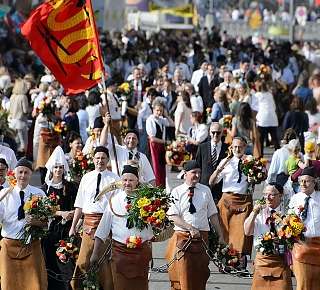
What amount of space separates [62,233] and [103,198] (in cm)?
86

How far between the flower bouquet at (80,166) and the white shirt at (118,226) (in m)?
2.59

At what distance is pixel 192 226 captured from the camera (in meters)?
12.7

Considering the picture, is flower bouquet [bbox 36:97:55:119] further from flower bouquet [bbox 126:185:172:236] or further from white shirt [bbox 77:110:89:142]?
flower bouquet [bbox 126:185:172:236]

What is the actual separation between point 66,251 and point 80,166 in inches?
81.2

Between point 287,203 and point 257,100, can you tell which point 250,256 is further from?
point 257,100

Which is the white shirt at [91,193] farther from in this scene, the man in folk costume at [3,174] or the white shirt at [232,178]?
the white shirt at [232,178]

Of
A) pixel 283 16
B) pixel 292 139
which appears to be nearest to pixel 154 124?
pixel 292 139

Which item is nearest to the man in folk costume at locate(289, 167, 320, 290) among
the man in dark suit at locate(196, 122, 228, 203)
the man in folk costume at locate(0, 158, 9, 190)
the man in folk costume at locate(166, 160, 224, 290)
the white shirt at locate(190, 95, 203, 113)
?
the man in folk costume at locate(166, 160, 224, 290)

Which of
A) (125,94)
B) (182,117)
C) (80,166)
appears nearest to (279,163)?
(80,166)

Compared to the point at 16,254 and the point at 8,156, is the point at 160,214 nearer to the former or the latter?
the point at 16,254

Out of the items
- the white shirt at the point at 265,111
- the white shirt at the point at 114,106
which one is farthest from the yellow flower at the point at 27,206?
the white shirt at the point at 265,111

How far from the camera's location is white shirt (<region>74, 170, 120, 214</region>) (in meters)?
12.9

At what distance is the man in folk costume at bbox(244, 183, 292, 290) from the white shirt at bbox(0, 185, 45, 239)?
224cm

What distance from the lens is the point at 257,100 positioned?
74.2 ft
